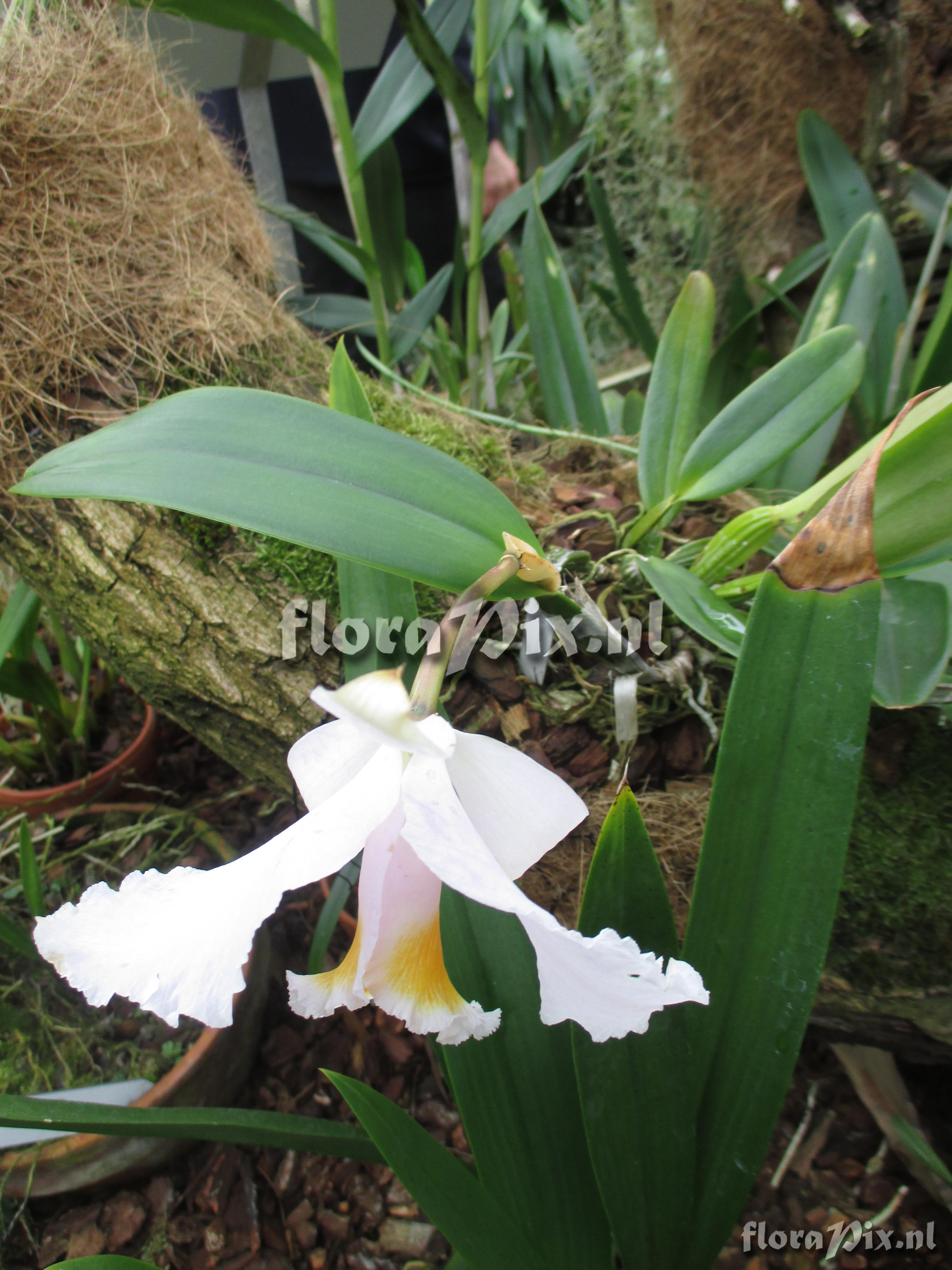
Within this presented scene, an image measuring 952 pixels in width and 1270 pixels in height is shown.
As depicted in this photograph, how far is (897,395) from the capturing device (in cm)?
100

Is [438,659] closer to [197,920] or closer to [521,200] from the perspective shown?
[197,920]

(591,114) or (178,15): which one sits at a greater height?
(591,114)

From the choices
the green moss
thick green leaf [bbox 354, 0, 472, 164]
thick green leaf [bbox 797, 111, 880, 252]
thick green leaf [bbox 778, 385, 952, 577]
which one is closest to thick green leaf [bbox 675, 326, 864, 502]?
thick green leaf [bbox 778, 385, 952, 577]

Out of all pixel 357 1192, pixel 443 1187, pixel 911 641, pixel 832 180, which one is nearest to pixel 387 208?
pixel 832 180

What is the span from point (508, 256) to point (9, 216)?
1.04m

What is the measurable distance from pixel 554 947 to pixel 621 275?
1.26m

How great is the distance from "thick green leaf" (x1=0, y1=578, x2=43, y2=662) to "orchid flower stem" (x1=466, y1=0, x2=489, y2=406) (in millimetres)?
757

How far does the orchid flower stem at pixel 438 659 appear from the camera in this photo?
35cm

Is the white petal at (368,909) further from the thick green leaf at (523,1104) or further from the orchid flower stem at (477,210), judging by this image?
the orchid flower stem at (477,210)

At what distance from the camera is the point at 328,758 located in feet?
1.17

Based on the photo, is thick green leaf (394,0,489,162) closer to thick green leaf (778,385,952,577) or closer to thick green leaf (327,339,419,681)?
thick green leaf (327,339,419,681)

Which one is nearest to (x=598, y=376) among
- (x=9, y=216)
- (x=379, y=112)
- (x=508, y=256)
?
(x=508, y=256)

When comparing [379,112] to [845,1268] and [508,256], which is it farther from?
[845,1268]

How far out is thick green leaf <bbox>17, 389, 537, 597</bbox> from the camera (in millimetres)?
429
